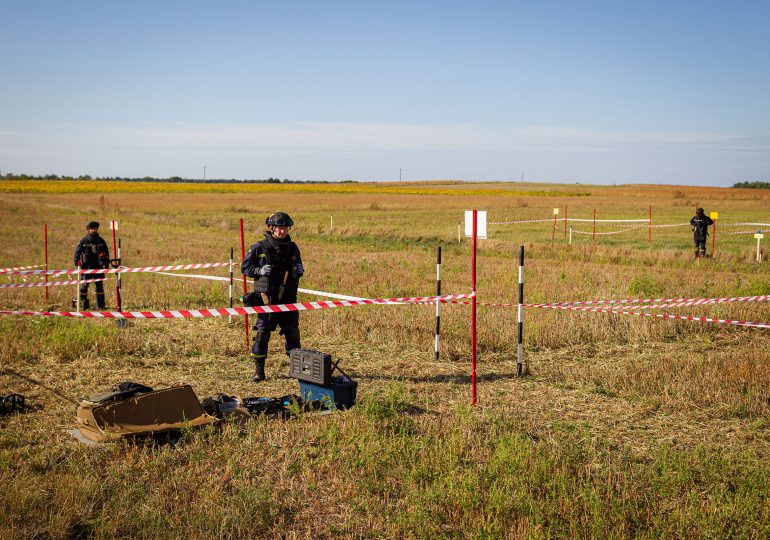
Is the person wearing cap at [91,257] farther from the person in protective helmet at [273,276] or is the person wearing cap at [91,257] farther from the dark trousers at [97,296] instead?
the person in protective helmet at [273,276]

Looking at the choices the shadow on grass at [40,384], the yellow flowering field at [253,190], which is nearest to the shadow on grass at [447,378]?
the shadow on grass at [40,384]

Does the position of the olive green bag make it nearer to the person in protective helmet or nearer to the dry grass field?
the dry grass field

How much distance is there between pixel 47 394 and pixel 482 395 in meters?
5.02

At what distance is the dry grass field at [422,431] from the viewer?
4.74 meters

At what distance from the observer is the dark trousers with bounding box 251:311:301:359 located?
863 cm

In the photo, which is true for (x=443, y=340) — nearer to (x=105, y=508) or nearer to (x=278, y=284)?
(x=278, y=284)

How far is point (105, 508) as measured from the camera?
480 cm

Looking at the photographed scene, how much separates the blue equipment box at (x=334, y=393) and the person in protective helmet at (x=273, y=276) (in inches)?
52.9

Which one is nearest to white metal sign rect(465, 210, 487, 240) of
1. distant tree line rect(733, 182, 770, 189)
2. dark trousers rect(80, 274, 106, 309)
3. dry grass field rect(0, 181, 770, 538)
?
dry grass field rect(0, 181, 770, 538)

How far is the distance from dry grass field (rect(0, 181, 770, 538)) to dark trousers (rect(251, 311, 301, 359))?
0.48 m

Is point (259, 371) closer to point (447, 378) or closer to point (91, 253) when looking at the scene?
point (447, 378)

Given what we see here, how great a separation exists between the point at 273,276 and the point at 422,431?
3231 millimetres

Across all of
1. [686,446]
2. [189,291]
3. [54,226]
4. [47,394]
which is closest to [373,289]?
[189,291]

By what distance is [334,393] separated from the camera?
718cm
